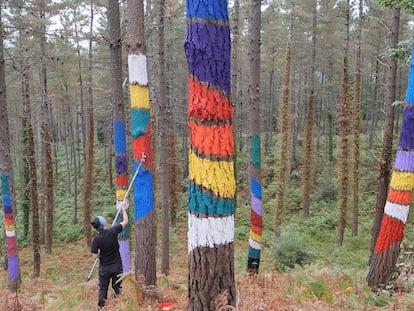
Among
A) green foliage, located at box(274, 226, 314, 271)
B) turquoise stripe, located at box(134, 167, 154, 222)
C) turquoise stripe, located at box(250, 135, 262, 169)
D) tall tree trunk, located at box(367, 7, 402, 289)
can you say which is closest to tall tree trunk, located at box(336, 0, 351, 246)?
green foliage, located at box(274, 226, 314, 271)

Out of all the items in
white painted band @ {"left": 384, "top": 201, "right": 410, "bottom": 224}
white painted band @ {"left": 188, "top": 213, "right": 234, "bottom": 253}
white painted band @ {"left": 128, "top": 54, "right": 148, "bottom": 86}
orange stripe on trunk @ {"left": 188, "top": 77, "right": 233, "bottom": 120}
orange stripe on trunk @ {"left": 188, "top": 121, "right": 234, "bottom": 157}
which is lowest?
white painted band @ {"left": 384, "top": 201, "right": 410, "bottom": 224}

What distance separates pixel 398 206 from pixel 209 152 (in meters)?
4.29

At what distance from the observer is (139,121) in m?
6.27

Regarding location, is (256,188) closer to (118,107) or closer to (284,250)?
(284,250)

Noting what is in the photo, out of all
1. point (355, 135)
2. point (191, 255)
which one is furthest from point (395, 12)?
point (191, 255)

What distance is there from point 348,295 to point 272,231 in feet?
48.1

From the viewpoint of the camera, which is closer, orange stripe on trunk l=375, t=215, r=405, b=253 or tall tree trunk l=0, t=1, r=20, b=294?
orange stripe on trunk l=375, t=215, r=405, b=253

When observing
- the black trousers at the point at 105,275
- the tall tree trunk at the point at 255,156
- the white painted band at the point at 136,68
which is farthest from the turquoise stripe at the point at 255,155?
the black trousers at the point at 105,275

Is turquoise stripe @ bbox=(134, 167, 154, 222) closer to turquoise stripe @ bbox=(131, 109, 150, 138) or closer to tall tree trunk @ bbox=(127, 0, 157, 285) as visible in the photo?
tall tree trunk @ bbox=(127, 0, 157, 285)

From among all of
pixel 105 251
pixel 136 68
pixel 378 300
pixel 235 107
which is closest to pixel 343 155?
pixel 235 107

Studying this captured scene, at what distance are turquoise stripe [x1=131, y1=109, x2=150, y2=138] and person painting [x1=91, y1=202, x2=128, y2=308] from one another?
145cm

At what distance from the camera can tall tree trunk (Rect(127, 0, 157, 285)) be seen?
6.18m

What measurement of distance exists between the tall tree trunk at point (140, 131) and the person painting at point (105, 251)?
15.1 inches

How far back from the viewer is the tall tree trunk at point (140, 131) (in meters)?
6.18
